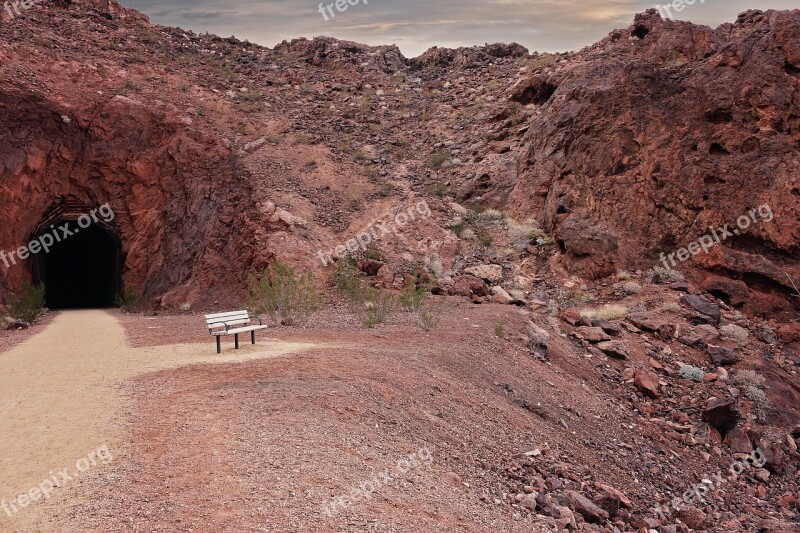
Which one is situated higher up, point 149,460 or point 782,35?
point 782,35

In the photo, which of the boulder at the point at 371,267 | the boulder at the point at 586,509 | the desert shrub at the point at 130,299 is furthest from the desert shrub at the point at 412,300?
the desert shrub at the point at 130,299

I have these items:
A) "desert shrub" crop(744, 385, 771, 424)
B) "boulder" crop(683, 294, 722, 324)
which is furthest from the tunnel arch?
"desert shrub" crop(744, 385, 771, 424)

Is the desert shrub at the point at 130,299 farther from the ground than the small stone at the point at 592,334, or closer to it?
farther from the ground

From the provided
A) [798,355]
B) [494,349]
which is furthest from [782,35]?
[494,349]

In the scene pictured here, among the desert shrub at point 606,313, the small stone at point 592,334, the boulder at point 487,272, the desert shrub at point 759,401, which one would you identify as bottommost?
the desert shrub at point 759,401

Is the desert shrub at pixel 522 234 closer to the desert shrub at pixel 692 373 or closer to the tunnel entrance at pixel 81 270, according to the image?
the desert shrub at pixel 692 373

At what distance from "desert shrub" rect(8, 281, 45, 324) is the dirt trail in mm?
3480

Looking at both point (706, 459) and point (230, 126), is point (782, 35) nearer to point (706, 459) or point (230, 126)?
point (706, 459)

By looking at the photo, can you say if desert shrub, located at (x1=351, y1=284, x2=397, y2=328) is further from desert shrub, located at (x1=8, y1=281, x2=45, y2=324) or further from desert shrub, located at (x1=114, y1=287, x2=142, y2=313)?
desert shrub, located at (x1=8, y1=281, x2=45, y2=324)

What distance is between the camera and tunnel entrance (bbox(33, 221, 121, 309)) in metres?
25.4

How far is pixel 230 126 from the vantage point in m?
22.6

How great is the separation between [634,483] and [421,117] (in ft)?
62.1

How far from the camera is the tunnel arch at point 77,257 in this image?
851 inches

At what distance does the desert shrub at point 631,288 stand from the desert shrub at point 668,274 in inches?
30.5
